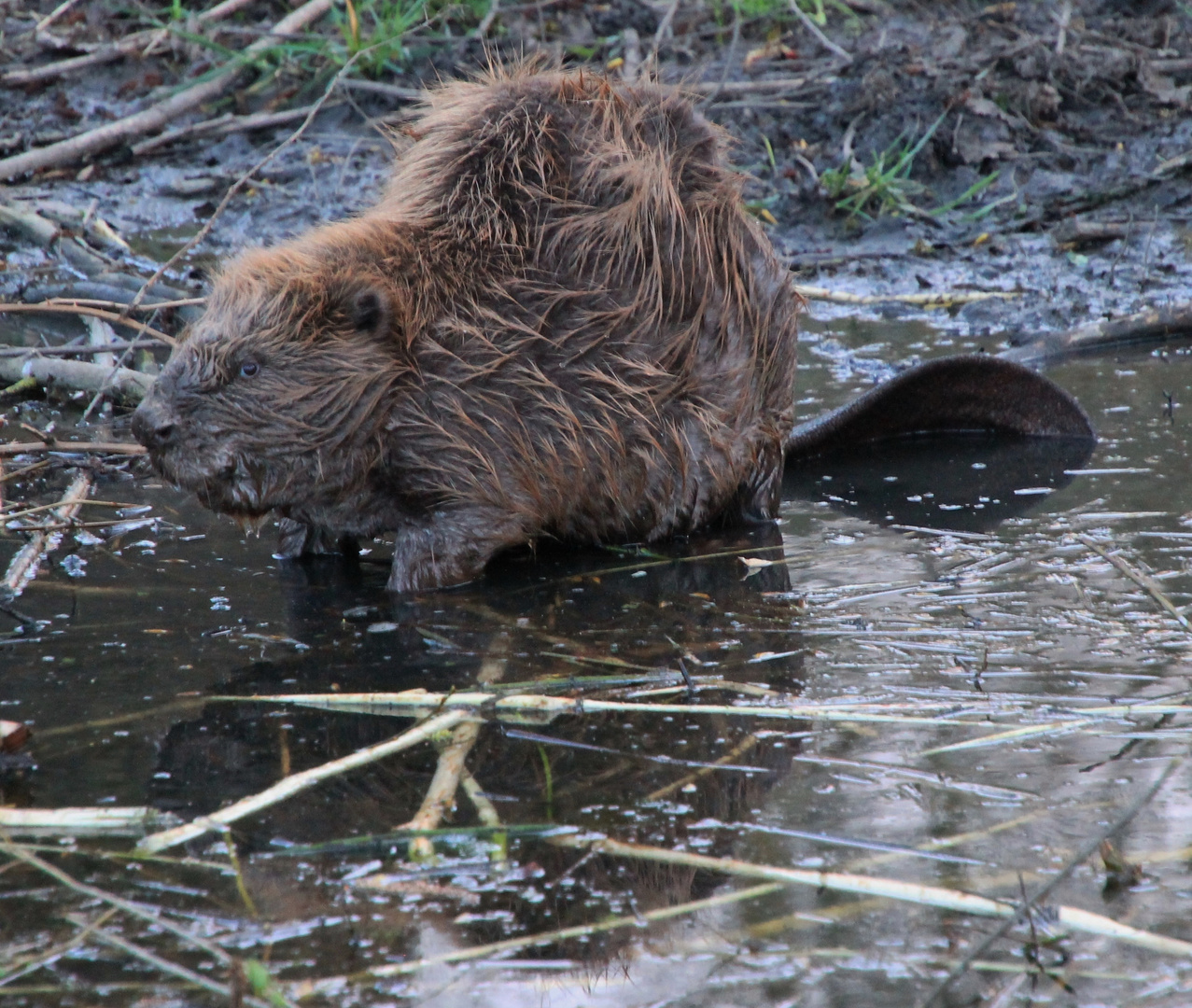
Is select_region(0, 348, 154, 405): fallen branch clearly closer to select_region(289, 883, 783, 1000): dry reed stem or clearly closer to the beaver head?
the beaver head

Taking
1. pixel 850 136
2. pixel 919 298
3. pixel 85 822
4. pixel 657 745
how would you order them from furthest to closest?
pixel 850 136 → pixel 919 298 → pixel 657 745 → pixel 85 822

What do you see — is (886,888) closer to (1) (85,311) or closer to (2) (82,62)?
(1) (85,311)

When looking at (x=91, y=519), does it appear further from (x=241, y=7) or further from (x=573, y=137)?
(x=241, y=7)

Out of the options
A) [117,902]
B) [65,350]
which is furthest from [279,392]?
[117,902]

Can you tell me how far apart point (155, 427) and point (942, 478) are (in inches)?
76.5

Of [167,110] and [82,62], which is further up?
[82,62]

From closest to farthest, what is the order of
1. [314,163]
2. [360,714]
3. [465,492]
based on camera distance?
[360,714]
[465,492]
[314,163]

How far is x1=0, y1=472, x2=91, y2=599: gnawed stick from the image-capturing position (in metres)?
2.82

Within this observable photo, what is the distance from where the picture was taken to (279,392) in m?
2.89

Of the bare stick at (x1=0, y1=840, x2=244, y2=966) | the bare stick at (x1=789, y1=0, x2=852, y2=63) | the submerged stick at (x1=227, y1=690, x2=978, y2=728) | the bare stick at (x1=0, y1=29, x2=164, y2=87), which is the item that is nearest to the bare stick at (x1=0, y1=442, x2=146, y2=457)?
the submerged stick at (x1=227, y1=690, x2=978, y2=728)

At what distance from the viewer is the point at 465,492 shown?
2979 mm

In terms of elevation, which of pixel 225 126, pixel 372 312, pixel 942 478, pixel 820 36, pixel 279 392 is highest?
pixel 820 36

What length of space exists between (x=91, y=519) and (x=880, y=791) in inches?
82.7

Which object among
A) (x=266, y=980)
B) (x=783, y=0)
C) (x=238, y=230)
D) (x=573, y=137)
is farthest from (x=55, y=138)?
(x=266, y=980)
